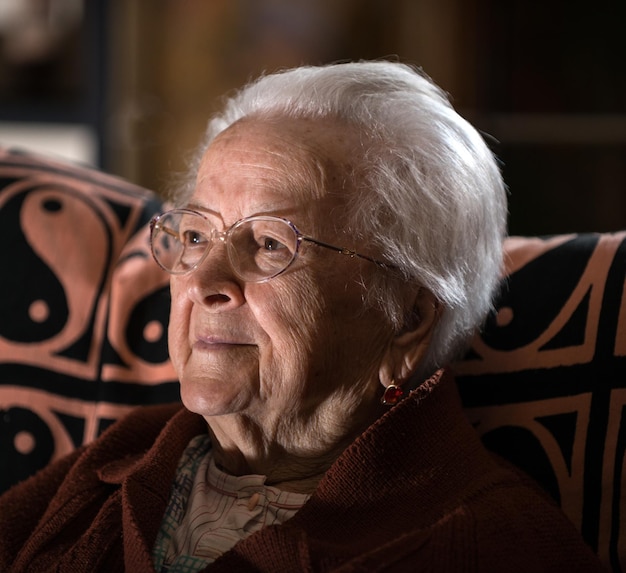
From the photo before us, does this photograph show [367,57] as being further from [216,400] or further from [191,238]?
[216,400]

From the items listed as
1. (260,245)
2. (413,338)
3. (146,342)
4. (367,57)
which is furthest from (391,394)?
(367,57)

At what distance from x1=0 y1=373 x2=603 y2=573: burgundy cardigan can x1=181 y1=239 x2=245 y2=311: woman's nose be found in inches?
10.3

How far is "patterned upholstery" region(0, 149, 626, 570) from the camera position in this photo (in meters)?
1.34

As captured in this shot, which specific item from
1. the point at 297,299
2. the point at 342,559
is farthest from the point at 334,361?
the point at 342,559

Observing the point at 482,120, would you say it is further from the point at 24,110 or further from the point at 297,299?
the point at 297,299

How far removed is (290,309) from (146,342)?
0.45m

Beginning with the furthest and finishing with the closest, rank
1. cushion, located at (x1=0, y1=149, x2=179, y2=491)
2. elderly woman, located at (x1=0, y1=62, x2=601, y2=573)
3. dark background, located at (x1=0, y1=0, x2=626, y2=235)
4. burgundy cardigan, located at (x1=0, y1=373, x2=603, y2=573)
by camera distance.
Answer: dark background, located at (x1=0, y1=0, x2=626, y2=235) → cushion, located at (x1=0, y1=149, x2=179, y2=491) → elderly woman, located at (x1=0, y1=62, x2=601, y2=573) → burgundy cardigan, located at (x1=0, y1=373, x2=603, y2=573)

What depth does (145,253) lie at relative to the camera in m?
1.63

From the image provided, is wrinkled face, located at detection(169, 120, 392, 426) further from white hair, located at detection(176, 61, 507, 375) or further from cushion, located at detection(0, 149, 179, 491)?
cushion, located at detection(0, 149, 179, 491)

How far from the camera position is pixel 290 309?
4.05ft

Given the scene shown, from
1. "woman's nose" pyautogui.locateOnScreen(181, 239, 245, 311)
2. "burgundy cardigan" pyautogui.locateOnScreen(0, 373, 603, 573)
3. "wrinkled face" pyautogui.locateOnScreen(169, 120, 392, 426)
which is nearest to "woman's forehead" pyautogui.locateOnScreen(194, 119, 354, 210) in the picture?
"wrinkled face" pyautogui.locateOnScreen(169, 120, 392, 426)

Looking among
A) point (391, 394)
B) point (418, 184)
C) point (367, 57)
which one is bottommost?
point (367, 57)

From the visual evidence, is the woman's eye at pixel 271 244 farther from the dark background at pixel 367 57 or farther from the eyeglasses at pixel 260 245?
the dark background at pixel 367 57

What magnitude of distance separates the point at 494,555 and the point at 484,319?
453mm
